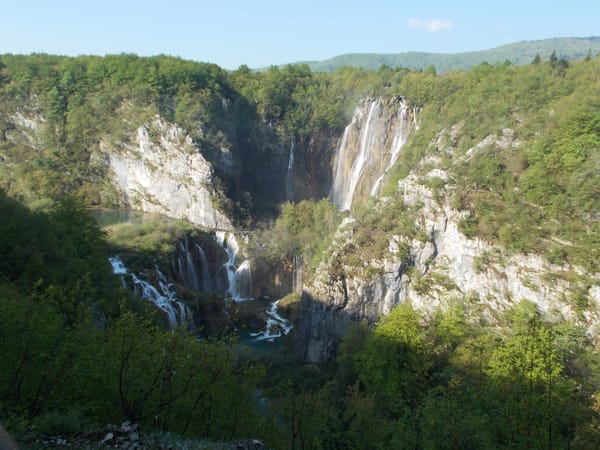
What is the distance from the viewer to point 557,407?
1288cm

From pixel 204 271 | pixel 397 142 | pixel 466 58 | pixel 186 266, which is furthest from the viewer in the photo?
pixel 466 58

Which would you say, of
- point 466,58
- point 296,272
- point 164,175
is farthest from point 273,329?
point 466,58

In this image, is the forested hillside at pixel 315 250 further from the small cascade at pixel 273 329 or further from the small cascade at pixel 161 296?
the small cascade at pixel 273 329

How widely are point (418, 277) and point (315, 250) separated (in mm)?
14364

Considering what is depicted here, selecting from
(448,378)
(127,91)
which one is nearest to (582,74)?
(448,378)

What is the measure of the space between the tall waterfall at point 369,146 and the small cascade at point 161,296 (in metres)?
20.8

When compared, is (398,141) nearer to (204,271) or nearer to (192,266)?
(204,271)

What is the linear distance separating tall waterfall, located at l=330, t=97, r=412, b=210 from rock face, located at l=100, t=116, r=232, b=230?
13.9 metres

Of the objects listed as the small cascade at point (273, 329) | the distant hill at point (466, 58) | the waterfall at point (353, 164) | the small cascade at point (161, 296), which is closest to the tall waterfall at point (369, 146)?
the waterfall at point (353, 164)

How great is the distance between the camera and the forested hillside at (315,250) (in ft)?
35.7

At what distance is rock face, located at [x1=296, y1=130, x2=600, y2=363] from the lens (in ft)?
79.9

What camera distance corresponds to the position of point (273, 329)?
34.7 m

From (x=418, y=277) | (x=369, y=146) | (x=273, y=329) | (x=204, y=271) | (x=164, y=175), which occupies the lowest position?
(x=273, y=329)

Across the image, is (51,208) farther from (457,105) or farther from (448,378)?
(457,105)
